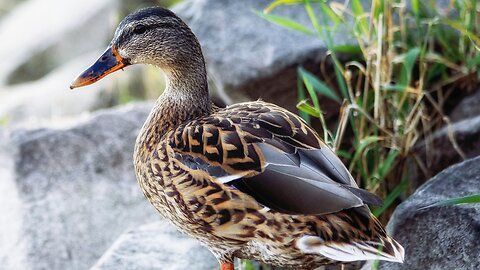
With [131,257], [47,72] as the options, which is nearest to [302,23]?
[131,257]

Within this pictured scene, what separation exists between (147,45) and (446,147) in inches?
56.0

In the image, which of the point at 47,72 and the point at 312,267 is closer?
the point at 312,267

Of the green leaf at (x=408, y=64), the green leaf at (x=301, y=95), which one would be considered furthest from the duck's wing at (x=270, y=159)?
the green leaf at (x=408, y=64)

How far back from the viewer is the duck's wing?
289 cm

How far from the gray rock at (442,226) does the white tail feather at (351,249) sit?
24cm

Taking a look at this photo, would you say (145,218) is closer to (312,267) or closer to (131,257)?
(131,257)

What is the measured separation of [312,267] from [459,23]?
1564 millimetres

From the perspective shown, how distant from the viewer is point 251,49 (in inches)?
178

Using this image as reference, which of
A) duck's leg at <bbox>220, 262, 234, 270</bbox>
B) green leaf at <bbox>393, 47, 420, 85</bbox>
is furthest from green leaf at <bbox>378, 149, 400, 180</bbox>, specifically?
duck's leg at <bbox>220, 262, 234, 270</bbox>

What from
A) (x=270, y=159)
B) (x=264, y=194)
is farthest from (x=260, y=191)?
(x=270, y=159)

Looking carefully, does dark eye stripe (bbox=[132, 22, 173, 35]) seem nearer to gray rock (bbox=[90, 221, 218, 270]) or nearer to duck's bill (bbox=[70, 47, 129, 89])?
duck's bill (bbox=[70, 47, 129, 89])

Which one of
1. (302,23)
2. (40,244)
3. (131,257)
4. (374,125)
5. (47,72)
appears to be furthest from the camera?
(47,72)

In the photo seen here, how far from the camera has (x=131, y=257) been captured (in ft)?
12.0

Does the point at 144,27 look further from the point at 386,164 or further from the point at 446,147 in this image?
the point at 446,147
